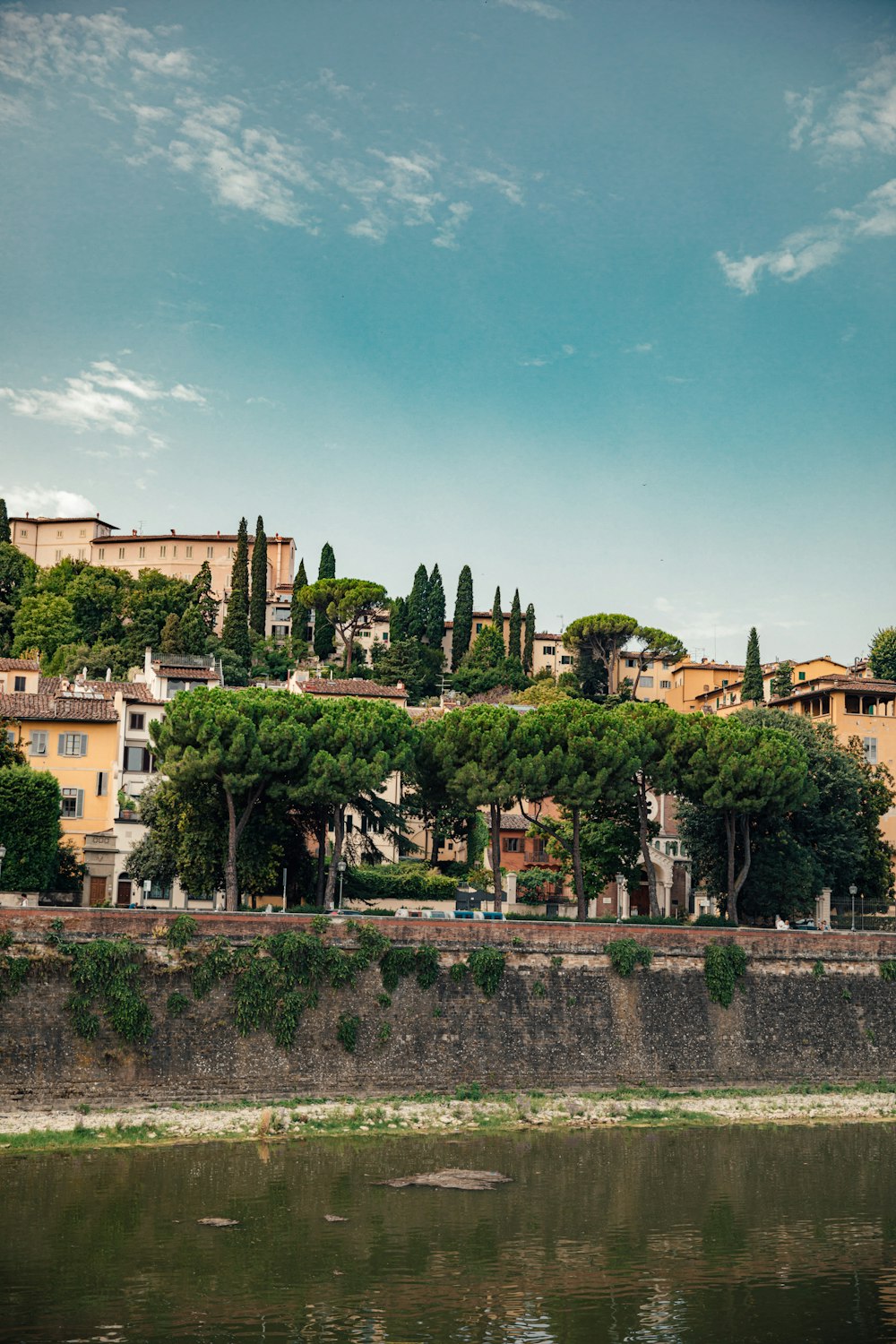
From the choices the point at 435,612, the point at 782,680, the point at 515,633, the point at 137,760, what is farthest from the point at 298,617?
the point at 137,760

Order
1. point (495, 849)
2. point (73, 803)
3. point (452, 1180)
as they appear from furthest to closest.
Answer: point (73, 803), point (495, 849), point (452, 1180)

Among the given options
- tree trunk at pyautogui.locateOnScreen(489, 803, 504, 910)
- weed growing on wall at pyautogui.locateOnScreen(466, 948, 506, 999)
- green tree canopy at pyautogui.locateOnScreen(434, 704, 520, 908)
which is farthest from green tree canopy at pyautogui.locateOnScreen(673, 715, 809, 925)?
weed growing on wall at pyautogui.locateOnScreen(466, 948, 506, 999)

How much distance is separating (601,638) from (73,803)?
63.4 m

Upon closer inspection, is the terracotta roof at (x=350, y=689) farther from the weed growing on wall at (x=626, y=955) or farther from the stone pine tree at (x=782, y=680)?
the weed growing on wall at (x=626, y=955)

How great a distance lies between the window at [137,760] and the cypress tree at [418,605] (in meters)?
55.5

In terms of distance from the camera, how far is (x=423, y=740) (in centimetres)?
5038

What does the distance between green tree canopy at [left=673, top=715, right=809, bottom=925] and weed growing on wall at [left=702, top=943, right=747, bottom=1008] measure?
5.57 metres

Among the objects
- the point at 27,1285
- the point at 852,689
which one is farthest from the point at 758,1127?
the point at 852,689

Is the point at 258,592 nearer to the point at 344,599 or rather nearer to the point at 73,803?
the point at 344,599

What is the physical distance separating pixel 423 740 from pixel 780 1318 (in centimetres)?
2969

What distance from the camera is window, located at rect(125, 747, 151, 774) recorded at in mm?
59438

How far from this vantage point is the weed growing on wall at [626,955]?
140ft

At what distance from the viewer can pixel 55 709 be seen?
58.2 m

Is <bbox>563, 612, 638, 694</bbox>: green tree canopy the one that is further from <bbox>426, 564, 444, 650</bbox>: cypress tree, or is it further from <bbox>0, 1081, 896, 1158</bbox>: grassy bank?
<bbox>0, 1081, 896, 1158</bbox>: grassy bank
